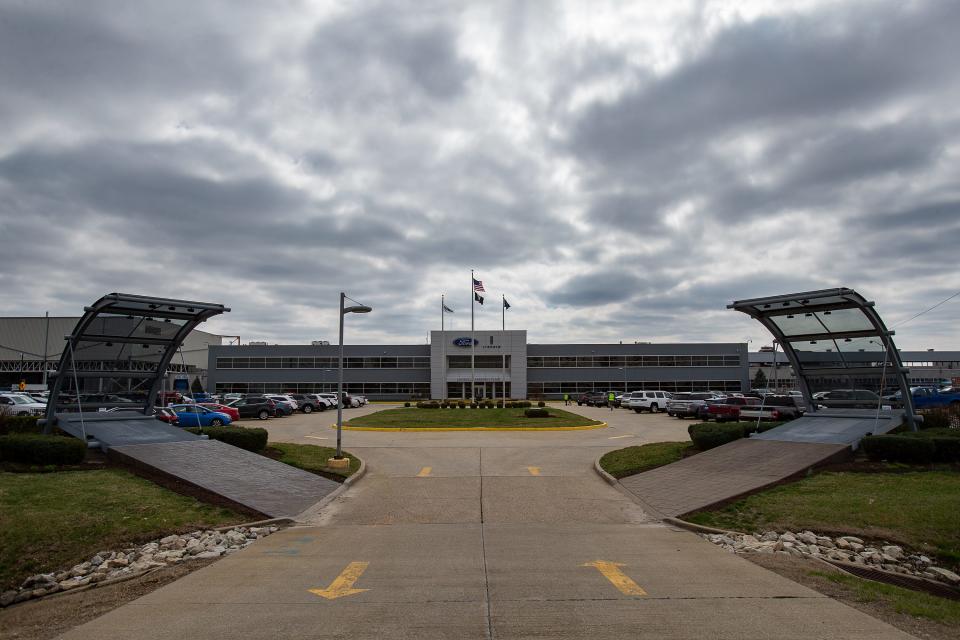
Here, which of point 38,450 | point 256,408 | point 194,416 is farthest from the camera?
point 256,408

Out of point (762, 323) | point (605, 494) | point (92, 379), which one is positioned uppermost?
Answer: point (762, 323)

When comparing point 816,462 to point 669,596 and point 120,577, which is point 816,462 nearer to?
point 669,596

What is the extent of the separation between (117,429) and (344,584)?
12541 millimetres

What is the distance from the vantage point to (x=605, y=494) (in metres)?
14.1

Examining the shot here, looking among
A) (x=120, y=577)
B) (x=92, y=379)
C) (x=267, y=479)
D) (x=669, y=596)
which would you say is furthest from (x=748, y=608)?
(x=92, y=379)

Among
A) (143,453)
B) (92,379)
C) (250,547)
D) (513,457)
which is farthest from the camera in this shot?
(513,457)

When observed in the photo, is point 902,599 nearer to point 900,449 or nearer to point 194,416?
point 900,449

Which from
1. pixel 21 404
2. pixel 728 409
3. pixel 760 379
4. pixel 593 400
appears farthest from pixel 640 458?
pixel 760 379

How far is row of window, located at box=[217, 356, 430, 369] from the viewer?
78812 millimetres

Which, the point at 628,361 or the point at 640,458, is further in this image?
the point at 628,361

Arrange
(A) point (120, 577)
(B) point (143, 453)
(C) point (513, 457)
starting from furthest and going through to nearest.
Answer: (C) point (513, 457) < (B) point (143, 453) < (A) point (120, 577)

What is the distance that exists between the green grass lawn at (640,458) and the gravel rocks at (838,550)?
589cm

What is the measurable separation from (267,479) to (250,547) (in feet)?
16.8

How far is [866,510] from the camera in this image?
1116 centimetres
